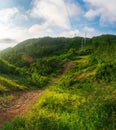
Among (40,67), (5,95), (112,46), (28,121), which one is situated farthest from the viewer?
(40,67)

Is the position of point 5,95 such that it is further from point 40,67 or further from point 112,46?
point 40,67

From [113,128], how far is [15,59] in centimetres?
5169

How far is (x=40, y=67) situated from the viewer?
4819 cm

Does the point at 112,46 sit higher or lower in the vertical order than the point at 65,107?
higher

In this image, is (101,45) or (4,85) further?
(101,45)

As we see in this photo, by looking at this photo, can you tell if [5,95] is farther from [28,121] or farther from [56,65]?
[56,65]

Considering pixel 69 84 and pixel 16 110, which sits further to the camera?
A: pixel 69 84

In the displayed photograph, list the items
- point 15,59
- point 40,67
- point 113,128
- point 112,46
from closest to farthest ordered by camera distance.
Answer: point 113,128 < point 112,46 < point 40,67 < point 15,59

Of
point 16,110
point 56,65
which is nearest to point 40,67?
point 56,65

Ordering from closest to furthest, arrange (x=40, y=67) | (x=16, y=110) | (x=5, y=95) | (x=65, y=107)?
(x=65, y=107) → (x=16, y=110) → (x=5, y=95) → (x=40, y=67)

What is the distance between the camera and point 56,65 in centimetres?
5028

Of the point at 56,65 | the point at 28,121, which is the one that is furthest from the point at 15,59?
the point at 28,121

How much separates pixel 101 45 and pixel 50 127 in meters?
31.1

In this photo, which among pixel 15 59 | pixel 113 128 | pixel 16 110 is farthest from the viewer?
pixel 15 59
